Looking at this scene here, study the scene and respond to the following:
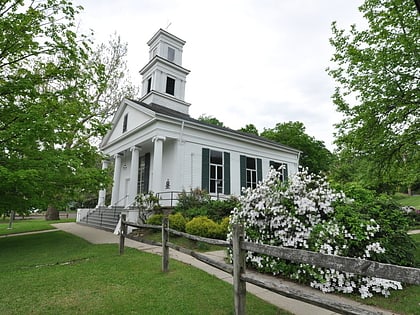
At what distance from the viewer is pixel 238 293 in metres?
3.24

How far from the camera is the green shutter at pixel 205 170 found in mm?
13980

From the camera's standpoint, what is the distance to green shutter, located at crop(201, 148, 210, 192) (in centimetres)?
1398

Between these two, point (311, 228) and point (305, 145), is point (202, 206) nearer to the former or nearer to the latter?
point (311, 228)

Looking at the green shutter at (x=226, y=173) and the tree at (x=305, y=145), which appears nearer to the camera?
the green shutter at (x=226, y=173)

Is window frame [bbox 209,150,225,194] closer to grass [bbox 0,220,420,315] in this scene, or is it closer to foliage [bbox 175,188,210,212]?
foliage [bbox 175,188,210,212]

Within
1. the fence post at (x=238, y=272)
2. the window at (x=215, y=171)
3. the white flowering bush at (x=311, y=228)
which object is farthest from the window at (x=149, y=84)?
the fence post at (x=238, y=272)

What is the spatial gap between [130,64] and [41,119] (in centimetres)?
1559

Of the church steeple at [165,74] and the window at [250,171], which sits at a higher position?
the church steeple at [165,74]

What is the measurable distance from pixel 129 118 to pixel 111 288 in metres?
12.8

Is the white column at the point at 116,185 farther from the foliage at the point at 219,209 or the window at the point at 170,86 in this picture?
the foliage at the point at 219,209

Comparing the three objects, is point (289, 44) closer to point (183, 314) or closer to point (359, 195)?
point (359, 195)

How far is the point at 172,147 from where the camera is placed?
45.9ft

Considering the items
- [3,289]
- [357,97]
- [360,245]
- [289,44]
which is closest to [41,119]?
[3,289]

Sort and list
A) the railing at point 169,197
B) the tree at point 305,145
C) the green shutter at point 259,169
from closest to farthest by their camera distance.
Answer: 1. the railing at point 169,197
2. the green shutter at point 259,169
3. the tree at point 305,145
